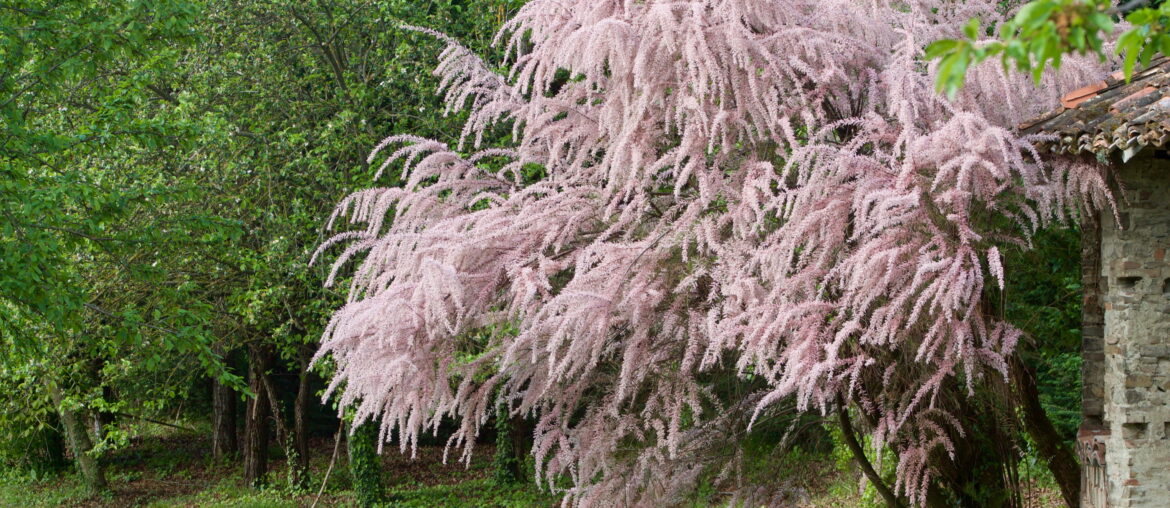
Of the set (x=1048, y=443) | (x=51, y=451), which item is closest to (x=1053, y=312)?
(x=1048, y=443)

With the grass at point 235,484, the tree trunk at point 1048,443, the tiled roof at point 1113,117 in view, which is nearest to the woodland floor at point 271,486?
the grass at point 235,484

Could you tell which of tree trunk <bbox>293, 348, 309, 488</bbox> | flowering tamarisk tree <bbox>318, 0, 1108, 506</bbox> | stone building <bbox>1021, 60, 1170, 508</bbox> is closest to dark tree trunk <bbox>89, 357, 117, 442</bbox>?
tree trunk <bbox>293, 348, 309, 488</bbox>

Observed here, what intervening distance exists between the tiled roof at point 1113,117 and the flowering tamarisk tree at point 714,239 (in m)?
0.18

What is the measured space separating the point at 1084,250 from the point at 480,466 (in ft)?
42.4

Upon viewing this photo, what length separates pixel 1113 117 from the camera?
18.0ft

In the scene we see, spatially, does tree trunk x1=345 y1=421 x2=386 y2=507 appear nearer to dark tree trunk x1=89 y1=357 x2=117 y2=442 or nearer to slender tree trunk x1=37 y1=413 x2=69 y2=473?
dark tree trunk x1=89 y1=357 x2=117 y2=442

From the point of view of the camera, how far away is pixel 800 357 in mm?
5781

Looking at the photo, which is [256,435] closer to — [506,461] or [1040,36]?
[506,461]

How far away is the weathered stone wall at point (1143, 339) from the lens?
5.77 m

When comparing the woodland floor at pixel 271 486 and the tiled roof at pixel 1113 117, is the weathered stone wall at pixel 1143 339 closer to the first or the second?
the tiled roof at pixel 1113 117

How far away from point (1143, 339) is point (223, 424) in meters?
16.0

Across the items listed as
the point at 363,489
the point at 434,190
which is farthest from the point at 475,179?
the point at 363,489

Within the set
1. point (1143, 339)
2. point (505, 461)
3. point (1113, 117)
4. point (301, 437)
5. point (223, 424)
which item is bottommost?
point (505, 461)

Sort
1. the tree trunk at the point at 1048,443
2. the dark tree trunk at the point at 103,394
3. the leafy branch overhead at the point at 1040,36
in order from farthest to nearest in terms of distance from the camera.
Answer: the dark tree trunk at the point at 103,394
the tree trunk at the point at 1048,443
the leafy branch overhead at the point at 1040,36
